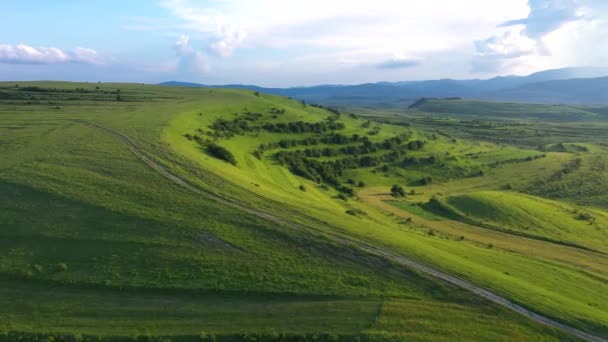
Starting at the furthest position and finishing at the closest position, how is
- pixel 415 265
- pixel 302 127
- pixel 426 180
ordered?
pixel 302 127, pixel 426 180, pixel 415 265

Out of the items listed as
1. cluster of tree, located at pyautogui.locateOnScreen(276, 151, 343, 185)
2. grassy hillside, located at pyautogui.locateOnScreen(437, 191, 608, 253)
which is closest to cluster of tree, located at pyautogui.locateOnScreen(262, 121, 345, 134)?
cluster of tree, located at pyautogui.locateOnScreen(276, 151, 343, 185)

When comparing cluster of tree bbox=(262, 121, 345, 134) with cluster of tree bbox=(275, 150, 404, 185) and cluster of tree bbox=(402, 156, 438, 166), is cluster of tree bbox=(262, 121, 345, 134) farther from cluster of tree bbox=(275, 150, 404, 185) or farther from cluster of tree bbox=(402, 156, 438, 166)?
cluster of tree bbox=(402, 156, 438, 166)

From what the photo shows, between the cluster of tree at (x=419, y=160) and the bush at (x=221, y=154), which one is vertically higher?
the bush at (x=221, y=154)

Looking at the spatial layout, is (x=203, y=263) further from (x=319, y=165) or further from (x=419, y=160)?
(x=419, y=160)

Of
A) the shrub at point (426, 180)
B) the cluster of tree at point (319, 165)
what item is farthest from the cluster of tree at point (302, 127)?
the shrub at point (426, 180)

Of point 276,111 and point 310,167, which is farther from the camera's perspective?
point 276,111

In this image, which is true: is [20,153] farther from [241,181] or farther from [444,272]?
[444,272]

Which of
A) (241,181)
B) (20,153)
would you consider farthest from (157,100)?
(241,181)

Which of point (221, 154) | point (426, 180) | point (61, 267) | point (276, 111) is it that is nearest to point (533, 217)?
point (426, 180)

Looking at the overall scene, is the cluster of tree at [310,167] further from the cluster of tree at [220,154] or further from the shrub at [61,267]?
the shrub at [61,267]
